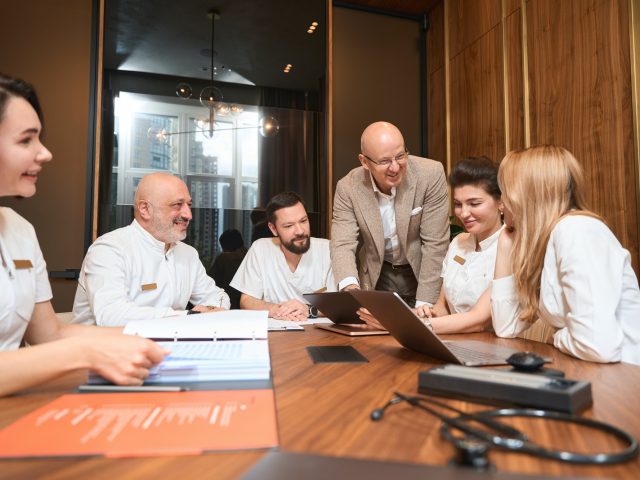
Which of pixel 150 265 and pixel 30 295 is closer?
pixel 30 295

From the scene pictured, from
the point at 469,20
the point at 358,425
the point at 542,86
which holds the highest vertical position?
the point at 469,20

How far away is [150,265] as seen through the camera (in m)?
2.40

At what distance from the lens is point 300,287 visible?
2887 mm

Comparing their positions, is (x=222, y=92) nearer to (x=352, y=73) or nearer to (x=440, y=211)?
(x=352, y=73)

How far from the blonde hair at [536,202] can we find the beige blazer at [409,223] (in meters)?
1.12

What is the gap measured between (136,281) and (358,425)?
1.97 metres

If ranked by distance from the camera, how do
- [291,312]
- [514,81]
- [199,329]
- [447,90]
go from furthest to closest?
[447,90] → [514,81] → [291,312] → [199,329]

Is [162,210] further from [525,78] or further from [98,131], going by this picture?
[525,78]

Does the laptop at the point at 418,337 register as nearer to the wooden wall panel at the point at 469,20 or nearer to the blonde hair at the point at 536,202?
the blonde hair at the point at 536,202

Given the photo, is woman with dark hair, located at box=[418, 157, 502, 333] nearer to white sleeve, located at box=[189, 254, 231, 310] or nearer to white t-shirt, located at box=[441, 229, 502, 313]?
white t-shirt, located at box=[441, 229, 502, 313]

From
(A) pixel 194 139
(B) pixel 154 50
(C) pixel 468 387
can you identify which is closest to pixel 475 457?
(C) pixel 468 387

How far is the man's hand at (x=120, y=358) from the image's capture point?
771mm

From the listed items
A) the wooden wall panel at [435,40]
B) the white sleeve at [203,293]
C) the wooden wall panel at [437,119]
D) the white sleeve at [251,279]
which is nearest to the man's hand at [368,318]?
the white sleeve at [203,293]

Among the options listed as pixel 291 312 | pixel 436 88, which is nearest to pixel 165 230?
pixel 291 312
